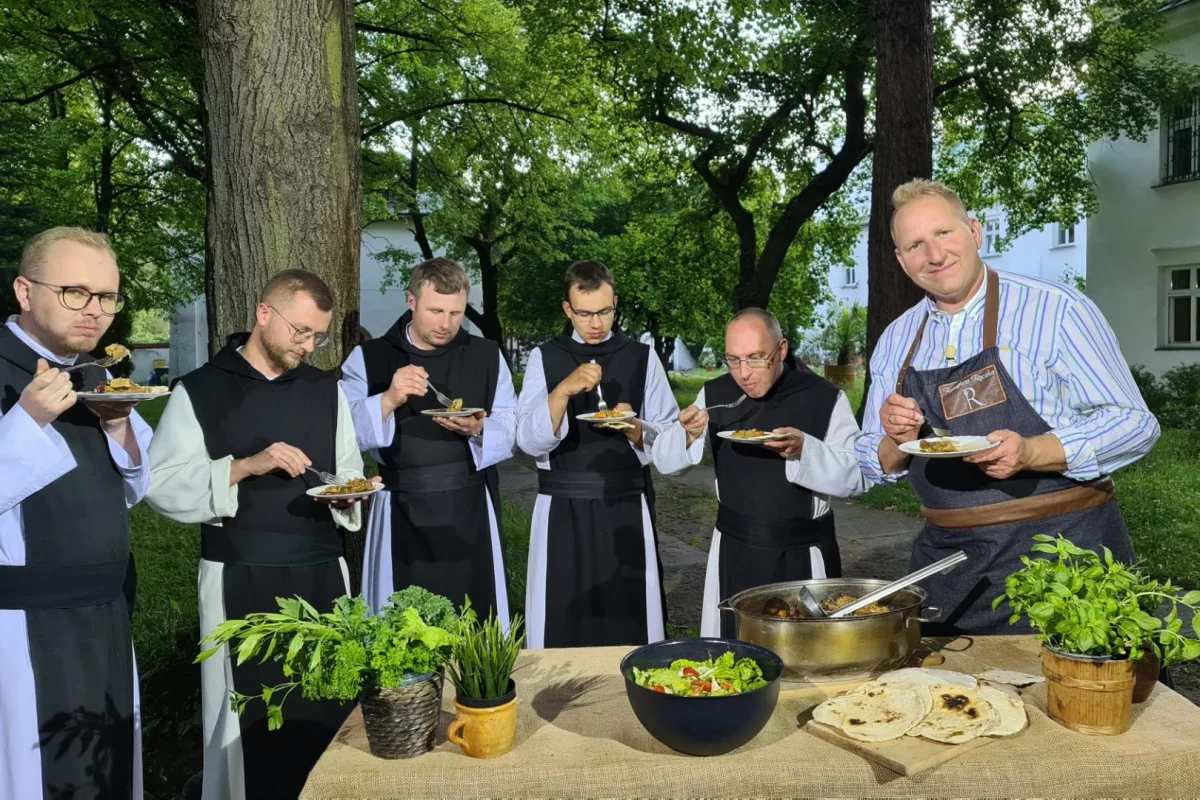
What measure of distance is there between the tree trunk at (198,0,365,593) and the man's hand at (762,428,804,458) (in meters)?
2.21

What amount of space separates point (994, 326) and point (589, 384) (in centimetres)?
189

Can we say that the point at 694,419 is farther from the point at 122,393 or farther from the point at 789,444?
the point at 122,393

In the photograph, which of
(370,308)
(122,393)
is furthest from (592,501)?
(370,308)

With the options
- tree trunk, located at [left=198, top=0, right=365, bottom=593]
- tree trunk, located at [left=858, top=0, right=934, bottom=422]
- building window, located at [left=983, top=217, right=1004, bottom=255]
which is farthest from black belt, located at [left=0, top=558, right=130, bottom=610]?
building window, located at [left=983, top=217, right=1004, bottom=255]

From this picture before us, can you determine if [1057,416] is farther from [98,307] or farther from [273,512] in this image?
[98,307]

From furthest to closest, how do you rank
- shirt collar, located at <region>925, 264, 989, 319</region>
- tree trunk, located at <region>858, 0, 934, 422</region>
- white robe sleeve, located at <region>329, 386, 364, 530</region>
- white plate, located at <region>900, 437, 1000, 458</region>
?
tree trunk, located at <region>858, 0, 934, 422</region> < white robe sleeve, located at <region>329, 386, 364, 530</region> < shirt collar, located at <region>925, 264, 989, 319</region> < white plate, located at <region>900, 437, 1000, 458</region>

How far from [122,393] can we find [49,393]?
196 mm

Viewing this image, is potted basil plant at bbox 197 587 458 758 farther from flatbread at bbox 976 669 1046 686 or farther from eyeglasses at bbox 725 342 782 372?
eyeglasses at bbox 725 342 782 372

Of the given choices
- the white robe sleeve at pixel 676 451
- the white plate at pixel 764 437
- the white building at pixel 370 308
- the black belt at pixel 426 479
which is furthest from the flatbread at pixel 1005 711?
the white building at pixel 370 308

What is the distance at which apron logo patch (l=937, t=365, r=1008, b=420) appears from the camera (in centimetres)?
322

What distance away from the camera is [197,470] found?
12.4ft

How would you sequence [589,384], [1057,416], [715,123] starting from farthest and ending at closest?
[715,123]
[589,384]
[1057,416]

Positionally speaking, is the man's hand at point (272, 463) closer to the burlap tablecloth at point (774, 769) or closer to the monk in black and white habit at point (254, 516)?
the monk in black and white habit at point (254, 516)

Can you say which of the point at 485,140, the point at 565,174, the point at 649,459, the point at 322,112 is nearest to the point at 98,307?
the point at 322,112
